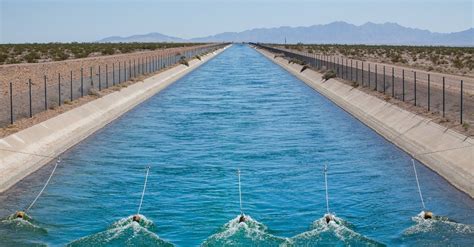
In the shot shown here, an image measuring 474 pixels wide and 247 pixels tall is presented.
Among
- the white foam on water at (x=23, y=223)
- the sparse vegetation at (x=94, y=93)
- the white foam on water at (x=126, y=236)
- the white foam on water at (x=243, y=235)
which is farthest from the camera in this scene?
the sparse vegetation at (x=94, y=93)

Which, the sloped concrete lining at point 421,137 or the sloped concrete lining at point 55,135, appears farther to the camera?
the sloped concrete lining at point 55,135

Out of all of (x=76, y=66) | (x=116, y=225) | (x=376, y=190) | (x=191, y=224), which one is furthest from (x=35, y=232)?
(x=76, y=66)

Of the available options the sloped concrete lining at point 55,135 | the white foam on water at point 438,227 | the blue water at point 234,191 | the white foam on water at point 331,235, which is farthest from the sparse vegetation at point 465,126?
the sloped concrete lining at point 55,135

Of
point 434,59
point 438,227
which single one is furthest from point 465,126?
point 434,59


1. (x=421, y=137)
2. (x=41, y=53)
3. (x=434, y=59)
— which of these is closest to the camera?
(x=421, y=137)

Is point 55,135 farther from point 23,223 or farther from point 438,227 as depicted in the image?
point 438,227

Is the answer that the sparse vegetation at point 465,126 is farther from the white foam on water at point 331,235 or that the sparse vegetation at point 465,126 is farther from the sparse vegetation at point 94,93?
the sparse vegetation at point 94,93

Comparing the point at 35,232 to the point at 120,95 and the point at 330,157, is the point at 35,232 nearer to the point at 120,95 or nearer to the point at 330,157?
the point at 330,157

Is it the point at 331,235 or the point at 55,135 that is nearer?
the point at 331,235
